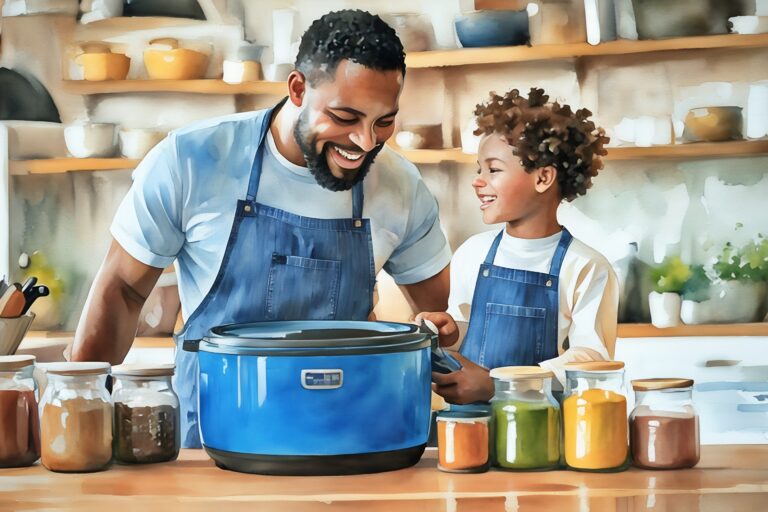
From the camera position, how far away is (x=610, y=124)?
1873 mm

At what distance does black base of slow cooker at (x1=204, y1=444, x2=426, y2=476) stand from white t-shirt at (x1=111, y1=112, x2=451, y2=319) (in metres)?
0.56

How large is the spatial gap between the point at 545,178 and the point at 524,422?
656 millimetres

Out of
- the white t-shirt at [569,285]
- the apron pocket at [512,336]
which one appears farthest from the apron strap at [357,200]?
the apron pocket at [512,336]

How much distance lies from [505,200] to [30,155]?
1.04 m

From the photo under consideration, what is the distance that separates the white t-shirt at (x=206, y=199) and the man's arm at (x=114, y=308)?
34mm

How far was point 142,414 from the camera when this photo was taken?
1.33 m

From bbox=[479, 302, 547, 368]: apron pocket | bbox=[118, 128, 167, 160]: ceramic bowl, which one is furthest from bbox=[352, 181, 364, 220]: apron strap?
bbox=[118, 128, 167, 160]: ceramic bowl

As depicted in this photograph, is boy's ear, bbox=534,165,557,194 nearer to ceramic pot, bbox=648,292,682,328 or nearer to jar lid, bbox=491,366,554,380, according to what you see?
ceramic pot, bbox=648,292,682,328

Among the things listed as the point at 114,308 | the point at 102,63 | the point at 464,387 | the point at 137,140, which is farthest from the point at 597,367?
the point at 102,63

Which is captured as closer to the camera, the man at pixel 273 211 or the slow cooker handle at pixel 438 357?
the slow cooker handle at pixel 438 357

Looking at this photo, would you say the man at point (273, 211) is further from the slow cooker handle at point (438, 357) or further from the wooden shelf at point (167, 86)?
the slow cooker handle at point (438, 357)

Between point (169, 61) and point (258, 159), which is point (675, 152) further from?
point (169, 61)

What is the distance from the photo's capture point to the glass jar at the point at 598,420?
128 cm

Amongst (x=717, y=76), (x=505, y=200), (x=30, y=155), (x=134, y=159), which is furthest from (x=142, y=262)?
(x=717, y=76)
